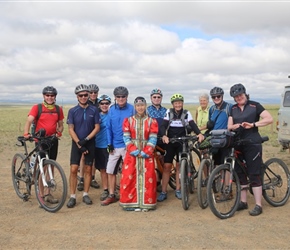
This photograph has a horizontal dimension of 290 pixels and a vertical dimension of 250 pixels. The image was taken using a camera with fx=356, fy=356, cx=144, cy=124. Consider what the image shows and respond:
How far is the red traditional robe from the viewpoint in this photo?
6.04 m

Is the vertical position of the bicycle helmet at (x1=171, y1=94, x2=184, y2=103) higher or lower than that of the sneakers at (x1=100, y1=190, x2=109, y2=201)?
higher

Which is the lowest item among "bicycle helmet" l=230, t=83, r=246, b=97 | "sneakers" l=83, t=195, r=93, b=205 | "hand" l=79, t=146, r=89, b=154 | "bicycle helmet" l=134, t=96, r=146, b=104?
"sneakers" l=83, t=195, r=93, b=205

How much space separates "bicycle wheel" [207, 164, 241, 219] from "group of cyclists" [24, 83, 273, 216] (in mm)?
266

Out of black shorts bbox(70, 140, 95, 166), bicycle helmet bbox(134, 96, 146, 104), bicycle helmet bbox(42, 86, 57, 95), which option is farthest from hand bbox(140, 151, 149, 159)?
bicycle helmet bbox(42, 86, 57, 95)

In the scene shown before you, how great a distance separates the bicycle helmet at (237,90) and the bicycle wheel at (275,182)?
53.7 inches

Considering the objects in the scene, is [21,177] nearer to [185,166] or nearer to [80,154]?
[80,154]

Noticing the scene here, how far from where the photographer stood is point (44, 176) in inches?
239

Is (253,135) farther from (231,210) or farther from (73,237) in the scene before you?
(73,237)

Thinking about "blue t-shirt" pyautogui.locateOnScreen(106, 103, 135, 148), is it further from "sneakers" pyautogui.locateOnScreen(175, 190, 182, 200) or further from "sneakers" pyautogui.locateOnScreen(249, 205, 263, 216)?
"sneakers" pyautogui.locateOnScreen(249, 205, 263, 216)

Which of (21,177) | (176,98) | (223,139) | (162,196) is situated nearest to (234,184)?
(223,139)

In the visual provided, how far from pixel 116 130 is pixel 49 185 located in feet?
4.91

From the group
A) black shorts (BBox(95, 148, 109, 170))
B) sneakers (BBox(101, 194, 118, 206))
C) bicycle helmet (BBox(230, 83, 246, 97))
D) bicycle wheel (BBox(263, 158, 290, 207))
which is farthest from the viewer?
black shorts (BBox(95, 148, 109, 170))

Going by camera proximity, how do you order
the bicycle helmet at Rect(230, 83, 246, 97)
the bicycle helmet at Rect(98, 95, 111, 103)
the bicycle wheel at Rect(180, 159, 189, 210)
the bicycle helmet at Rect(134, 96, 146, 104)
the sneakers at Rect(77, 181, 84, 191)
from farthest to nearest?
the sneakers at Rect(77, 181, 84, 191)
the bicycle helmet at Rect(98, 95, 111, 103)
the bicycle helmet at Rect(134, 96, 146, 104)
the bicycle wheel at Rect(180, 159, 189, 210)
the bicycle helmet at Rect(230, 83, 246, 97)

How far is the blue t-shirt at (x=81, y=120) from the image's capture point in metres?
6.29
